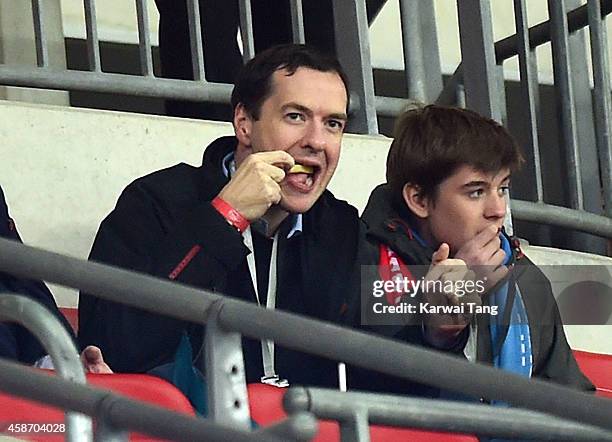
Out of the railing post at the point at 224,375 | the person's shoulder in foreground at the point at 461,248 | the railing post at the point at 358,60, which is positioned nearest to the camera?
the railing post at the point at 224,375

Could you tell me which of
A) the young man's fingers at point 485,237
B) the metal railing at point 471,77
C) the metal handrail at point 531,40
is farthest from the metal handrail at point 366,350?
the metal handrail at point 531,40

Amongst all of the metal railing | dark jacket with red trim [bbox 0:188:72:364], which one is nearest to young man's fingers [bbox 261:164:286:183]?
dark jacket with red trim [bbox 0:188:72:364]

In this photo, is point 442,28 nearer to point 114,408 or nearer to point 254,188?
point 254,188

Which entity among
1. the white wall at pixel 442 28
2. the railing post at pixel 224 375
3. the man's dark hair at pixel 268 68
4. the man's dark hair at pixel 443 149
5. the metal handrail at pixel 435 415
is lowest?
the metal handrail at pixel 435 415

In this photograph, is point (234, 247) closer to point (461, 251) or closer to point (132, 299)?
point (461, 251)

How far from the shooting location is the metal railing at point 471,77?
4570 mm

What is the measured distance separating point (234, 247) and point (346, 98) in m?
0.56

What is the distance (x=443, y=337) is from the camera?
3324mm

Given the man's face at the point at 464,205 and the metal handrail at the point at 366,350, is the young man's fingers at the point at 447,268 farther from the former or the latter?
the metal handrail at the point at 366,350

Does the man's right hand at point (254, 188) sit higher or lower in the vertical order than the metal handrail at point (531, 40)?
lower

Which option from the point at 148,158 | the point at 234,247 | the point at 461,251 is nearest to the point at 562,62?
the point at 148,158

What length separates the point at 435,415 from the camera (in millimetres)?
2018

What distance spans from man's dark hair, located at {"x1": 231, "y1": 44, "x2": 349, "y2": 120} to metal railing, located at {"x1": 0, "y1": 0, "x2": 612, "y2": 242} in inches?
34.8

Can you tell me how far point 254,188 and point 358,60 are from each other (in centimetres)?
160
